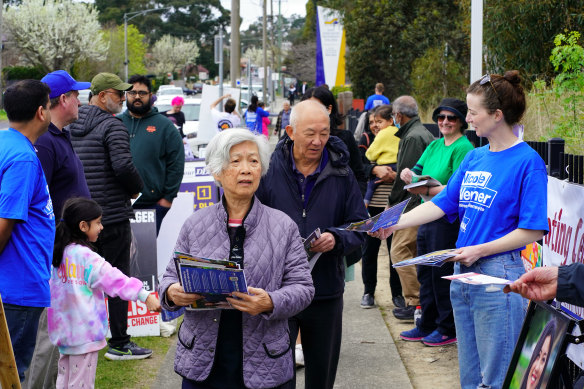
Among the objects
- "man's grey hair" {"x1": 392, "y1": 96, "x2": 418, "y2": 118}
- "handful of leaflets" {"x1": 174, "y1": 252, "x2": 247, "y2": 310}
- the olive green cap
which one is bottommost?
"handful of leaflets" {"x1": 174, "y1": 252, "x2": 247, "y2": 310}

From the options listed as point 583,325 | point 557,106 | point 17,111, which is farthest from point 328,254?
point 557,106

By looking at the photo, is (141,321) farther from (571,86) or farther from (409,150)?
(571,86)

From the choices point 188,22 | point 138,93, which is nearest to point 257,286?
point 138,93

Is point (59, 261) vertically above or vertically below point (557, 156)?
below

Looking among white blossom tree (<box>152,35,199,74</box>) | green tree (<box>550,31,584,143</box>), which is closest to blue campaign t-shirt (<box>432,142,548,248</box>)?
green tree (<box>550,31,584,143</box>)

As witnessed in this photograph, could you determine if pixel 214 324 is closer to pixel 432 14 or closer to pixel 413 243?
pixel 413 243

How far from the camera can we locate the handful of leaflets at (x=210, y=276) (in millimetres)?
2984

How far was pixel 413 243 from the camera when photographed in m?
7.74

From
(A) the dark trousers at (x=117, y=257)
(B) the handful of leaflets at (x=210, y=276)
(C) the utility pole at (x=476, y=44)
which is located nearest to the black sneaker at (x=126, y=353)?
(A) the dark trousers at (x=117, y=257)

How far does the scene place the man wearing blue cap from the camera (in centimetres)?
480

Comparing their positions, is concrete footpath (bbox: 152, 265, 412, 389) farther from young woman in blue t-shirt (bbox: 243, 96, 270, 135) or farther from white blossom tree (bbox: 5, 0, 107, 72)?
→ white blossom tree (bbox: 5, 0, 107, 72)

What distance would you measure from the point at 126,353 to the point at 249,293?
3.72 meters

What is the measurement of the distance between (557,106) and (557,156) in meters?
5.44

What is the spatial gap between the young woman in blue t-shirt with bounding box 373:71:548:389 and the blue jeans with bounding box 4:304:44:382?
220 cm
